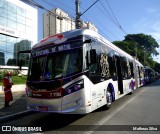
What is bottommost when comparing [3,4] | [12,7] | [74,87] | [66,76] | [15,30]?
[74,87]

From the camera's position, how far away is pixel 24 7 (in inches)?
1455

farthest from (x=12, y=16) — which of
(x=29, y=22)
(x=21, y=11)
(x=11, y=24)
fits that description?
(x=29, y=22)

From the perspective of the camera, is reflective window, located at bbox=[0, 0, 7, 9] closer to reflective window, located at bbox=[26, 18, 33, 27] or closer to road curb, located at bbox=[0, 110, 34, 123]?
reflective window, located at bbox=[26, 18, 33, 27]

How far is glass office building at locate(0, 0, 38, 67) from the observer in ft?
104

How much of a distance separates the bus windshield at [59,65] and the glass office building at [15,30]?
22014 mm

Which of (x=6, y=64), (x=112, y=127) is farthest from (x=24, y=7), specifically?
(x=112, y=127)

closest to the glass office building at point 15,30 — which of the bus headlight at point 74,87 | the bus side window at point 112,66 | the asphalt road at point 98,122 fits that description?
the bus side window at point 112,66

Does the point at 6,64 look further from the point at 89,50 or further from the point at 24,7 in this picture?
the point at 89,50

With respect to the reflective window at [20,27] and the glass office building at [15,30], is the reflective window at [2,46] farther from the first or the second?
the reflective window at [20,27]

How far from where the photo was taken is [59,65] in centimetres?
711

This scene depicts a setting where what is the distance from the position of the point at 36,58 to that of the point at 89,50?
6.49 ft

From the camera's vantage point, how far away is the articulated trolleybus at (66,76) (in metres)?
6.63

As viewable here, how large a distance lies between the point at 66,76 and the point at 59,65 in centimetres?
55

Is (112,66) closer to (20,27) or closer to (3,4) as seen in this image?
(3,4)
